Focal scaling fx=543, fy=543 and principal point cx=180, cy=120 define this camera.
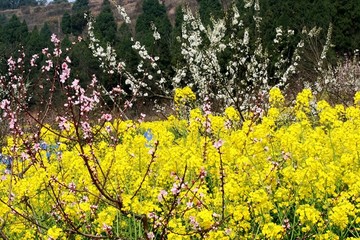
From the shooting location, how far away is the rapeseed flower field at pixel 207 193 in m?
3.57

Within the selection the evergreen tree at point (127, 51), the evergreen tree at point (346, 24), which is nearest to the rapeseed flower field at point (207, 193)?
the evergreen tree at point (127, 51)

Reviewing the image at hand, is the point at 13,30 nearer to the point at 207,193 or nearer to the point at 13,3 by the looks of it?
the point at 207,193

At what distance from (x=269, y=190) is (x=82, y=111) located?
1667mm

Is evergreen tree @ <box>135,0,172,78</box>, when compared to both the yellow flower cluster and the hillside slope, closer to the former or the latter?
the yellow flower cluster

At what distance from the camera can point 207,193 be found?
493 centimetres

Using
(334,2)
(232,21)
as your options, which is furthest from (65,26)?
(232,21)

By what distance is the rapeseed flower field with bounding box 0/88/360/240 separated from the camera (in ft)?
11.7

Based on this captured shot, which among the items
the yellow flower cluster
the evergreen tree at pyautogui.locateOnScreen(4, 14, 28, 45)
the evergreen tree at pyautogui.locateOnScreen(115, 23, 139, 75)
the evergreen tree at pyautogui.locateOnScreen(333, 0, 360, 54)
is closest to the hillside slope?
the evergreen tree at pyautogui.locateOnScreen(4, 14, 28, 45)

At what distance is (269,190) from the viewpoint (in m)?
4.20

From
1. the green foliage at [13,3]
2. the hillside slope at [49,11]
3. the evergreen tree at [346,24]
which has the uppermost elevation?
the green foliage at [13,3]

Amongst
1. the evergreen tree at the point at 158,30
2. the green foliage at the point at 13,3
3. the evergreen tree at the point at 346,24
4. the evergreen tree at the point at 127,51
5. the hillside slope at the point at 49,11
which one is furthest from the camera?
the green foliage at the point at 13,3

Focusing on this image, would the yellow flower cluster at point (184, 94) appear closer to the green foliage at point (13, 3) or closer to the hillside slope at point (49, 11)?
the hillside slope at point (49, 11)

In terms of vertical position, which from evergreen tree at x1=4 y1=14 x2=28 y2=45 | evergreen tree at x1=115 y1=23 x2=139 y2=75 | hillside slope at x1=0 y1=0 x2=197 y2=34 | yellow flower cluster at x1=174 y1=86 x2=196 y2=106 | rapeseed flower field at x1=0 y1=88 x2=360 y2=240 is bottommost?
rapeseed flower field at x1=0 y1=88 x2=360 y2=240

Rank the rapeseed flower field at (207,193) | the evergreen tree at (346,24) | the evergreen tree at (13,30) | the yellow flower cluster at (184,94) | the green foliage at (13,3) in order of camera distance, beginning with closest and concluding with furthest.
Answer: the rapeseed flower field at (207,193) → the yellow flower cluster at (184,94) → the evergreen tree at (346,24) → the evergreen tree at (13,30) → the green foliage at (13,3)
